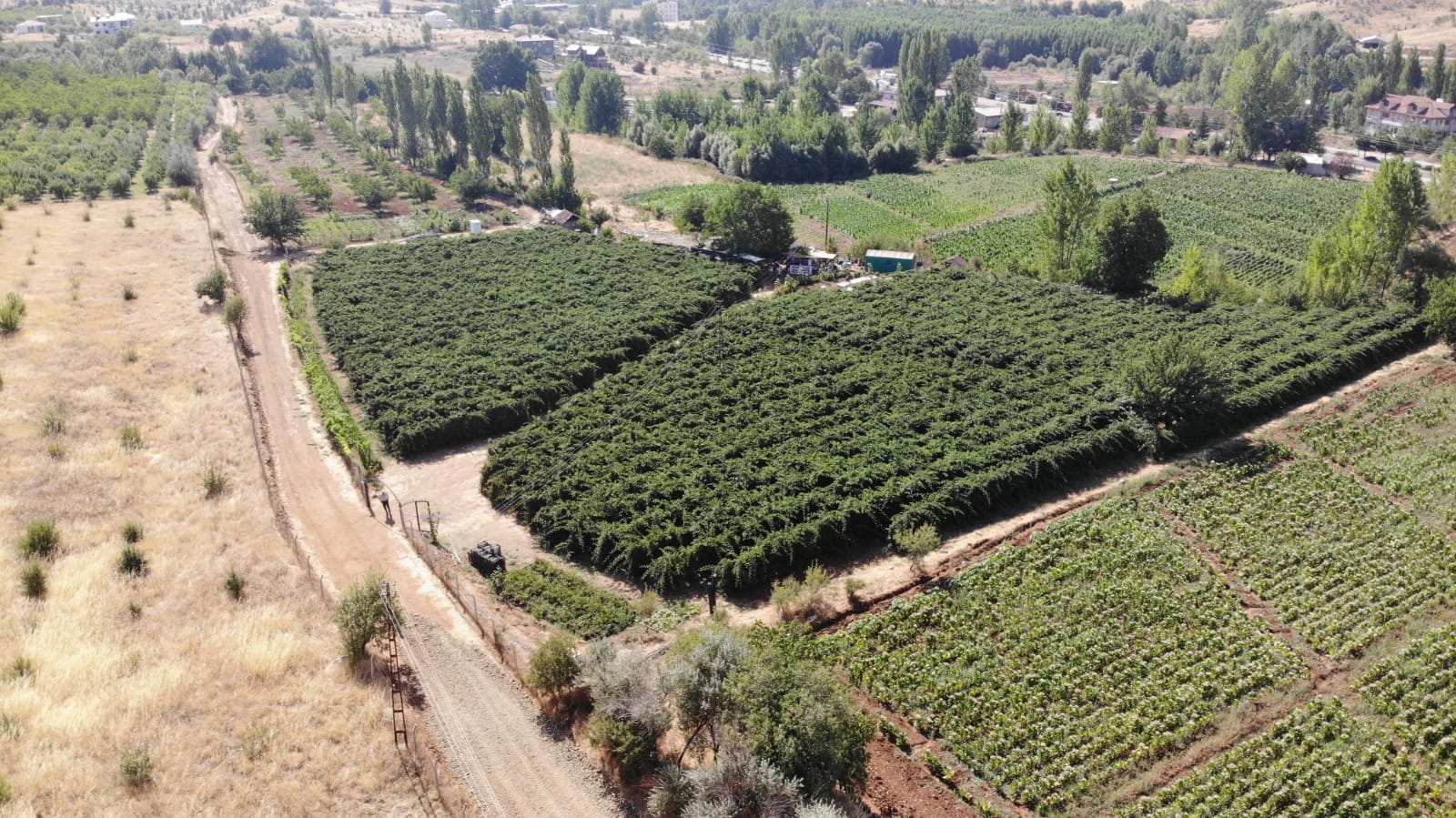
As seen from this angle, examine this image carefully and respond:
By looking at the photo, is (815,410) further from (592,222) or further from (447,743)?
(592,222)

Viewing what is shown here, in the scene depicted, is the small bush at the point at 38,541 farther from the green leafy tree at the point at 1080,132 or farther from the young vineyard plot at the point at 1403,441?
the green leafy tree at the point at 1080,132

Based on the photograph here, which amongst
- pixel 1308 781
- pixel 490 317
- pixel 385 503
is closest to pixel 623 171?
pixel 490 317

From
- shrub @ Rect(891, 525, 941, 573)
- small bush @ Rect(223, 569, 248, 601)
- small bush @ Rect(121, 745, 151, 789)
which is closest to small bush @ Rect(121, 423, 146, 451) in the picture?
small bush @ Rect(223, 569, 248, 601)

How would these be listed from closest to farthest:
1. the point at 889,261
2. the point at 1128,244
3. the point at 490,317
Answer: the point at 490,317 < the point at 1128,244 < the point at 889,261

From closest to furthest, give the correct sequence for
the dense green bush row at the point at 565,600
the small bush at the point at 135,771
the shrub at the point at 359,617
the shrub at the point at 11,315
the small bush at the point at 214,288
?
the small bush at the point at 135,771, the shrub at the point at 359,617, the dense green bush row at the point at 565,600, the shrub at the point at 11,315, the small bush at the point at 214,288

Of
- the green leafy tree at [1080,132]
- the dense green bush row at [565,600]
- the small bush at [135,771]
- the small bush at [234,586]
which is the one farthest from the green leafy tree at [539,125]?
the small bush at [135,771]

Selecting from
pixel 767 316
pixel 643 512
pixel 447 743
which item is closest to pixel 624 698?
pixel 447 743

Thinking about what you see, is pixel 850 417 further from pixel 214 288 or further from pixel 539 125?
pixel 539 125
